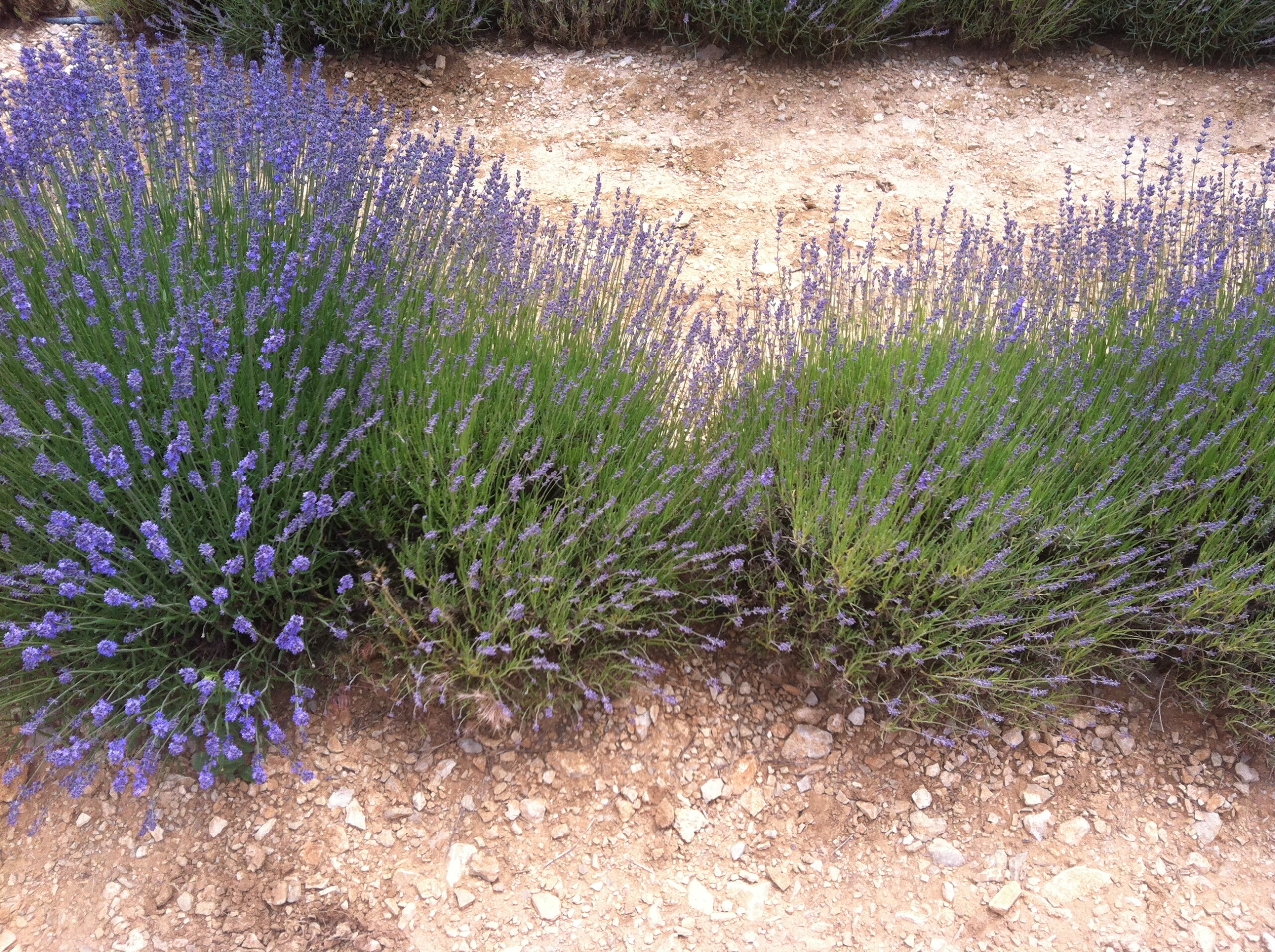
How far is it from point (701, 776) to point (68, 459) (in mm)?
1879

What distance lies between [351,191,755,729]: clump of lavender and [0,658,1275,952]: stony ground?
0.19 m

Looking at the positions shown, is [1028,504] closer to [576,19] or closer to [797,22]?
[797,22]

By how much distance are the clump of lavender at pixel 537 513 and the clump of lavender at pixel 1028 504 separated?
253 mm

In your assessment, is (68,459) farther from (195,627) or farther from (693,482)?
(693,482)

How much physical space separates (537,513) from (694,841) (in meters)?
0.99

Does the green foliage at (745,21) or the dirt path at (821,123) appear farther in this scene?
the green foliage at (745,21)

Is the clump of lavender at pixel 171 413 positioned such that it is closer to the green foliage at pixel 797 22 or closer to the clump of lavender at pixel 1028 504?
the clump of lavender at pixel 1028 504

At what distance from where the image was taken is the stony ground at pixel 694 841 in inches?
88.0

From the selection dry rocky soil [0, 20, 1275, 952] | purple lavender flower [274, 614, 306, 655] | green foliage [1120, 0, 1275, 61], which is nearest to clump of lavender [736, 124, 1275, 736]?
dry rocky soil [0, 20, 1275, 952]

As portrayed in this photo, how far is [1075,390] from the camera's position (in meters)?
2.89

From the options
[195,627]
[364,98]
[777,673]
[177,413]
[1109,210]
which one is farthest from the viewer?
[364,98]

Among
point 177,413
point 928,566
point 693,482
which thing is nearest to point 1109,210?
point 928,566

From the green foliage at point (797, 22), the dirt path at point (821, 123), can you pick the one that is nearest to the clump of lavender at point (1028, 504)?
the dirt path at point (821, 123)

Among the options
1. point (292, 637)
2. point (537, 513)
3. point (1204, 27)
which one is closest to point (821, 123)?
point (1204, 27)
